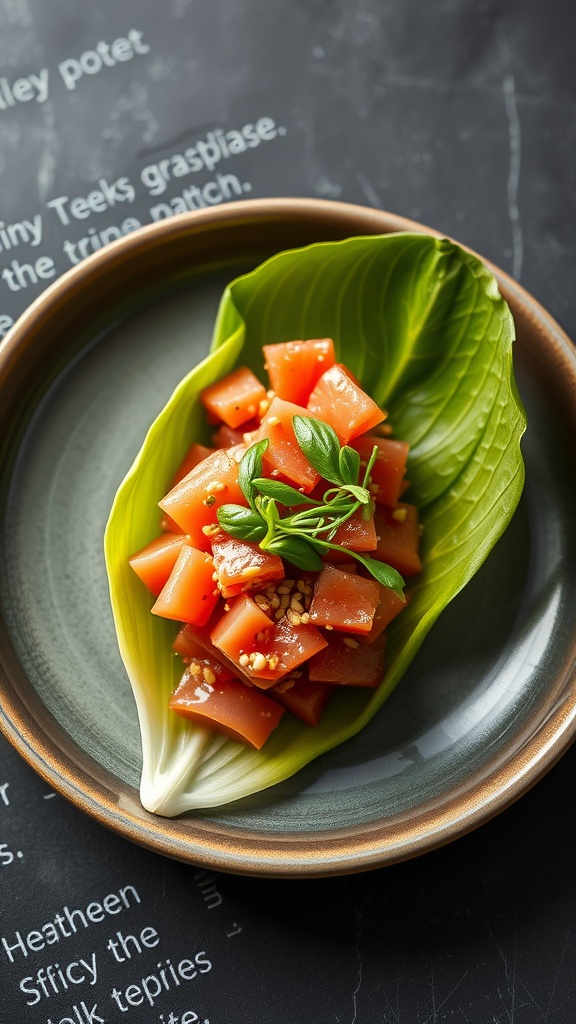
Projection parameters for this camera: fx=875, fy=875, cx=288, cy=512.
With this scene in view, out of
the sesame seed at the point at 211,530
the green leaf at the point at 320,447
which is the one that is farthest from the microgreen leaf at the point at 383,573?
the sesame seed at the point at 211,530

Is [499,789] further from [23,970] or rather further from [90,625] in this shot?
[23,970]

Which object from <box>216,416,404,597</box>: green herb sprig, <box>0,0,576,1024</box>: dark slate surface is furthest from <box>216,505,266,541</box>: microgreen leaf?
<box>0,0,576,1024</box>: dark slate surface

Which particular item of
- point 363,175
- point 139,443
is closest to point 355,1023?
point 139,443

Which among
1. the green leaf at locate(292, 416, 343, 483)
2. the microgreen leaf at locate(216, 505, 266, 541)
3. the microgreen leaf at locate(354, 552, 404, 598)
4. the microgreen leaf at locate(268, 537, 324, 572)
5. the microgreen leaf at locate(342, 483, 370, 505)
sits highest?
the green leaf at locate(292, 416, 343, 483)

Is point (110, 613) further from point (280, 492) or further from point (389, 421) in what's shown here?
point (389, 421)

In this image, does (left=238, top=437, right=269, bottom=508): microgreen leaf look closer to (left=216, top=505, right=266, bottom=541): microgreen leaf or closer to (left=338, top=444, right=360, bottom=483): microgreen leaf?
(left=216, top=505, right=266, bottom=541): microgreen leaf

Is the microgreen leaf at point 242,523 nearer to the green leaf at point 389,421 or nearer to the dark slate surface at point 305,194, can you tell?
the green leaf at point 389,421

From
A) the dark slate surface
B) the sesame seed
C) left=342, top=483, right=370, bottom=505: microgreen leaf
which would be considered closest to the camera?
left=342, top=483, right=370, bottom=505: microgreen leaf
